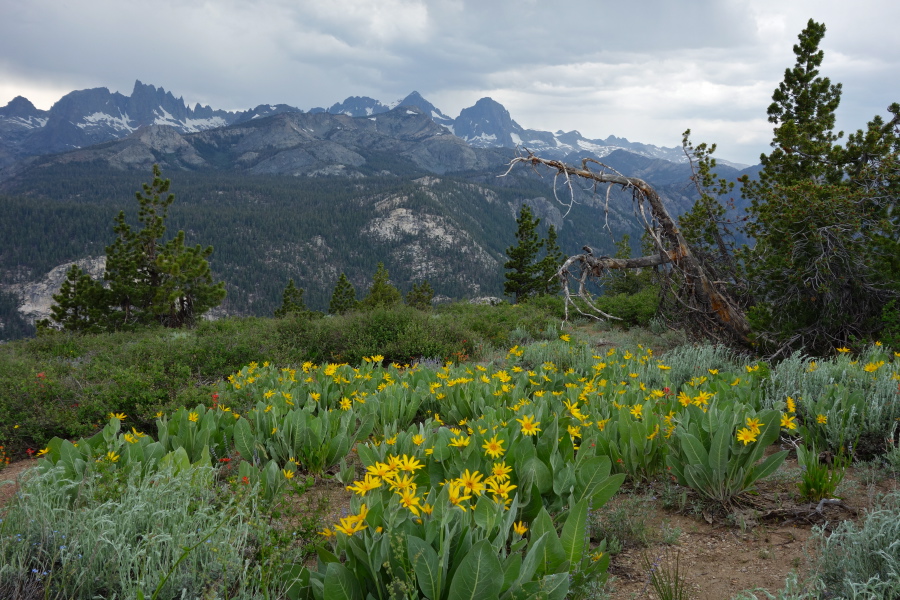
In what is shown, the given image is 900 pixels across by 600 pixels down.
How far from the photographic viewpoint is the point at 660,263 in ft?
24.2

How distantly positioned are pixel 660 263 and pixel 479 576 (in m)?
6.67

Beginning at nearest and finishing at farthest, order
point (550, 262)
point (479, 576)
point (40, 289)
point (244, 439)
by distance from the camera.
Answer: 1. point (479, 576)
2. point (244, 439)
3. point (550, 262)
4. point (40, 289)

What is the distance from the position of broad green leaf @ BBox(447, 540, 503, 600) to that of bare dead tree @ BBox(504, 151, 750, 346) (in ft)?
17.4

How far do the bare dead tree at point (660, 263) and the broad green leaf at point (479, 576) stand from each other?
531cm

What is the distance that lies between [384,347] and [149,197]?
67.1 feet

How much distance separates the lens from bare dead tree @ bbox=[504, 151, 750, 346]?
272 inches

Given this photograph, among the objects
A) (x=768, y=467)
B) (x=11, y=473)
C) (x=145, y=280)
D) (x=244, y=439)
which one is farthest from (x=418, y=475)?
(x=145, y=280)

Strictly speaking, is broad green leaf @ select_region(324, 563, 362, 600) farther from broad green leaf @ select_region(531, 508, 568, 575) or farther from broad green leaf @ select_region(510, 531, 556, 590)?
broad green leaf @ select_region(531, 508, 568, 575)

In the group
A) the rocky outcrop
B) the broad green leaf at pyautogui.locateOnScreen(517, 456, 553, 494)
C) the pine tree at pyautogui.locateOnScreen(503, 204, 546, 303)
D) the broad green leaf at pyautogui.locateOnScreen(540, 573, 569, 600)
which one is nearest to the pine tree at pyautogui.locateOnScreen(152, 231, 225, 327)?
the pine tree at pyautogui.locateOnScreen(503, 204, 546, 303)

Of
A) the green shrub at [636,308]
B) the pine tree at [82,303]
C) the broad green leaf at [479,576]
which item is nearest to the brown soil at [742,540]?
the broad green leaf at [479,576]

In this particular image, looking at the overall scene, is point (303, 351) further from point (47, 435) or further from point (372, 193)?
point (372, 193)

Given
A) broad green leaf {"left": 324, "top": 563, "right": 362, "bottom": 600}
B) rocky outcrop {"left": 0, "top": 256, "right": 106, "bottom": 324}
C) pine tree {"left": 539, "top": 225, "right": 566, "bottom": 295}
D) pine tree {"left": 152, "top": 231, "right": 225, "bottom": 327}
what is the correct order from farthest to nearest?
1. rocky outcrop {"left": 0, "top": 256, "right": 106, "bottom": 324}
2. pine tree {"left": 539, "top": 225, "right": 566, "bottom": 295}
3. pine tree {"left": 152, "top": 231, "right": 225, "bottom": 327}
4. broad green leaf {"left": 324, "top": 563, "right": 362, "bottom": 600}

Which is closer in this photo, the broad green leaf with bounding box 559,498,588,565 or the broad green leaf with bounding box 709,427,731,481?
the broad green leaf with bounding box 559,498,588,565

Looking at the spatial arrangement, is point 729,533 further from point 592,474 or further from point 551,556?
point 551,556
